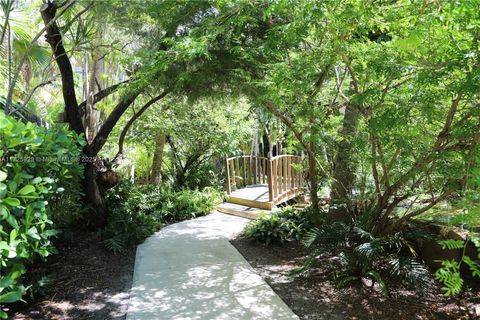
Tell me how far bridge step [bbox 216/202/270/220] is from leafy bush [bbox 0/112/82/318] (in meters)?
3.99

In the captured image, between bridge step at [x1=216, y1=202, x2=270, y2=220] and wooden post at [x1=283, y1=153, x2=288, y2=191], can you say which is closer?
bridge step at [x1=216, y1=202, x2=270, y2=220]

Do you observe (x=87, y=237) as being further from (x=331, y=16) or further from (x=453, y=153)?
(x=453, y=153)

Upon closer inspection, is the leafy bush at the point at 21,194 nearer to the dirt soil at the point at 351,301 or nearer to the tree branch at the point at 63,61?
the tree branch at the point at 63,61

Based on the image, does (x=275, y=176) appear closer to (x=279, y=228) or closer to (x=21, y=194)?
(x=279, y=228)

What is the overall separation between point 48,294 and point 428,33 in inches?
152

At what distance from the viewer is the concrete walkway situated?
3045 mm

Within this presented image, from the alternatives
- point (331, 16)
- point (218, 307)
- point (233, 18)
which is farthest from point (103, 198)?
point (331, 16)

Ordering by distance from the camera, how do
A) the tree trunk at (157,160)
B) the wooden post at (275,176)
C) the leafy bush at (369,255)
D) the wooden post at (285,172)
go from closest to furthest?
the leafy bush at (369,255)
the wooden post at (275,176)
the wooden post at (285,172)
the tree trunk at (157,160)

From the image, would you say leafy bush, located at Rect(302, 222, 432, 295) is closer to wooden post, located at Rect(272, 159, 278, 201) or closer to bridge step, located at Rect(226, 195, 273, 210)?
bridge step, located at Rect(226, 195, 273, 210)

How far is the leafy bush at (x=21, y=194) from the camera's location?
2.06 m

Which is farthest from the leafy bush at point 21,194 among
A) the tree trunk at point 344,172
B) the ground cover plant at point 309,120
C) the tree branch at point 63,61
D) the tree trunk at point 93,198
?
the tree trunk at point 344,172

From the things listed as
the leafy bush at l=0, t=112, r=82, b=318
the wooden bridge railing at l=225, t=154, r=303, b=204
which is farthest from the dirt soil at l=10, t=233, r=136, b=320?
the wooden bridge railing at l=225, t=154, r=303, b=204

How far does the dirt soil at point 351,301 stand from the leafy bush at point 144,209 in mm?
2038

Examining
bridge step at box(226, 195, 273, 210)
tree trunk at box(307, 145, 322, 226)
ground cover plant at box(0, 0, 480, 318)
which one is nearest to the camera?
ground cover plant at box(0, 0, 480, 318)
